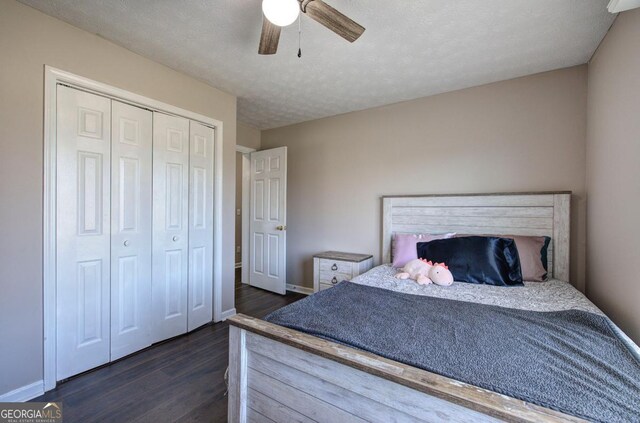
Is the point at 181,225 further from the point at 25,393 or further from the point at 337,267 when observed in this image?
the point at 337,267

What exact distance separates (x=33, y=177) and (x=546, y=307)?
3.33 m

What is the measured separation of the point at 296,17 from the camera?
1423mm

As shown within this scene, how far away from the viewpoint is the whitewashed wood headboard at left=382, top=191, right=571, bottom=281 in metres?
2.39

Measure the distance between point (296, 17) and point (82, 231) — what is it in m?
2.07

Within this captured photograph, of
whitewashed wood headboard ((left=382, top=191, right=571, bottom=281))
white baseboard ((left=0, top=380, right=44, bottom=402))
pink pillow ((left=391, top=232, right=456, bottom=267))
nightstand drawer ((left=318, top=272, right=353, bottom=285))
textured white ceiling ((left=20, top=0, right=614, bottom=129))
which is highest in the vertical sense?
textured white ceiling ((left=20, top=0, right=614, bottom=129))

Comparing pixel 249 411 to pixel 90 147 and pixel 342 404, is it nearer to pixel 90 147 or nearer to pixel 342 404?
pixel 342 404

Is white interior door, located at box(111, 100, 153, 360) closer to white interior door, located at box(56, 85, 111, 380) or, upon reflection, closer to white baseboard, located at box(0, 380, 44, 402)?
white interior door, located at box(56, 85, 111, 380)

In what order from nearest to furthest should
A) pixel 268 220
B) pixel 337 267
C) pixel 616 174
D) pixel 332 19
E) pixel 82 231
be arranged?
pixel 332 19 → pixel 616 174 → pixel 82 231 → pixel 337 267 → pixel 268 220

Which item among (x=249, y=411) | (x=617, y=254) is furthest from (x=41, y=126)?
(x=617, y=254)

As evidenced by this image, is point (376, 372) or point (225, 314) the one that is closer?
point (376, 372)

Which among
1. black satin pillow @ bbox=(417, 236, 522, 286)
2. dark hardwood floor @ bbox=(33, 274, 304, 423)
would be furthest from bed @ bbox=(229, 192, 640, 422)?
dark hardwood floor @ bbox=(33, 274, 304, 423)

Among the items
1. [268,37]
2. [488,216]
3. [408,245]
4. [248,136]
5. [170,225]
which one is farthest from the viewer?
[248,136]

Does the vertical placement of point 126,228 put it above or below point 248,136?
below

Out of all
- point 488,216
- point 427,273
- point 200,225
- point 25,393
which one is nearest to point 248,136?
point 200,225
